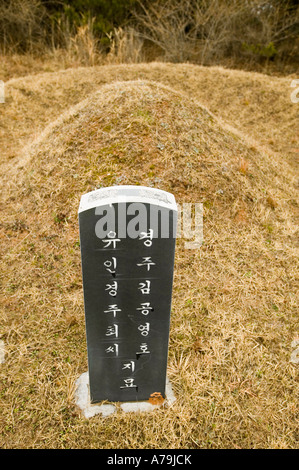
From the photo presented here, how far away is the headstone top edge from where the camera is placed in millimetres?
1614

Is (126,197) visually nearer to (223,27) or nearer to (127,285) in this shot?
(127,285)

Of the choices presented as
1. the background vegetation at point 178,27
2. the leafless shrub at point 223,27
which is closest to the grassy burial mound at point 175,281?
the background vegetation at point 178,27

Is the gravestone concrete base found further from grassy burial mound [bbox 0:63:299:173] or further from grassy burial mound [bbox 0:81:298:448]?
grassy burial mound [bbox 0:63:299:173]

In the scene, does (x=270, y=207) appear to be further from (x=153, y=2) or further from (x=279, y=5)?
(x=153, y=2)

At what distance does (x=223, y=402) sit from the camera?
7.57 feet

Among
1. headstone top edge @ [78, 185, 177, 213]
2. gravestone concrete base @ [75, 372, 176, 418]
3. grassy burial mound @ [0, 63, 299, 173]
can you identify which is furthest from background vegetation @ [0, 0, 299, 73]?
gravestone concrete base @ [75, 372, 176, 418]

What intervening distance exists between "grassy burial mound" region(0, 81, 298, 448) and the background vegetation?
682 centimetres

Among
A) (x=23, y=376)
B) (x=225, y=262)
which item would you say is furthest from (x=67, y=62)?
(x=23, y=376)

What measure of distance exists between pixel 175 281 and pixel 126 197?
5.43 ft

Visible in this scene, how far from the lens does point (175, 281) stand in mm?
3123

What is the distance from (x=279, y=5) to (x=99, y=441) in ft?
42.4

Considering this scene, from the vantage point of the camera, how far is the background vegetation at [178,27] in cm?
1040

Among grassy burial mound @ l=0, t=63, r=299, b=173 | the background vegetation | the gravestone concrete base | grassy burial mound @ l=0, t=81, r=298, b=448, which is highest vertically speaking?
the background vegetation
